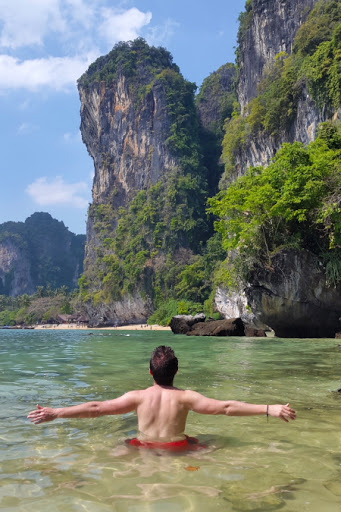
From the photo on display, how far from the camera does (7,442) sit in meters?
4.09

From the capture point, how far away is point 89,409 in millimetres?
3605

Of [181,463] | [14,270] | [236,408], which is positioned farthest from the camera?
[14,270]

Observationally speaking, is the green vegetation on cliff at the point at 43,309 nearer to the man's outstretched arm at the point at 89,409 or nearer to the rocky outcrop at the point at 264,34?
the rocky outcrop at the point at 264,34

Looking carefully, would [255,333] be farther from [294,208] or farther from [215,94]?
[215,94]

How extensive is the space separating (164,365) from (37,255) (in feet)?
566

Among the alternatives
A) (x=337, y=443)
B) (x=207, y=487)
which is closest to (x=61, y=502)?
(x=207, y=487)

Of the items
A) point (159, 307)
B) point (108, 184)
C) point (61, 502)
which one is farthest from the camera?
point (108, 184)

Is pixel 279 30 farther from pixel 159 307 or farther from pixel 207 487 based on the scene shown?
pixel 207 487

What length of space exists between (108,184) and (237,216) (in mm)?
64928

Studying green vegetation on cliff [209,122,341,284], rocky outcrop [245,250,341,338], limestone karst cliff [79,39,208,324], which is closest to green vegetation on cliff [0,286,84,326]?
limestone karst cliff [79,39,208,324]

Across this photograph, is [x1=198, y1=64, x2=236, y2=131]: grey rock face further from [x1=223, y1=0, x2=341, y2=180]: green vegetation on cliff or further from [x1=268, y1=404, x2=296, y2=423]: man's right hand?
[x1=268, y1=404, x2=296, y2=423]: man's right hand

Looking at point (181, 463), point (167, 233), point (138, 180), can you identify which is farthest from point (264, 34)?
point (181, 463)

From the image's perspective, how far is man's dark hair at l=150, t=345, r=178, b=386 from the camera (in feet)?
12.1

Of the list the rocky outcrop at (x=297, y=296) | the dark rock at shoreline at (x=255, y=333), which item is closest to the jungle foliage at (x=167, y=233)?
the dark rock at shoreline at (x=255, y=333)
